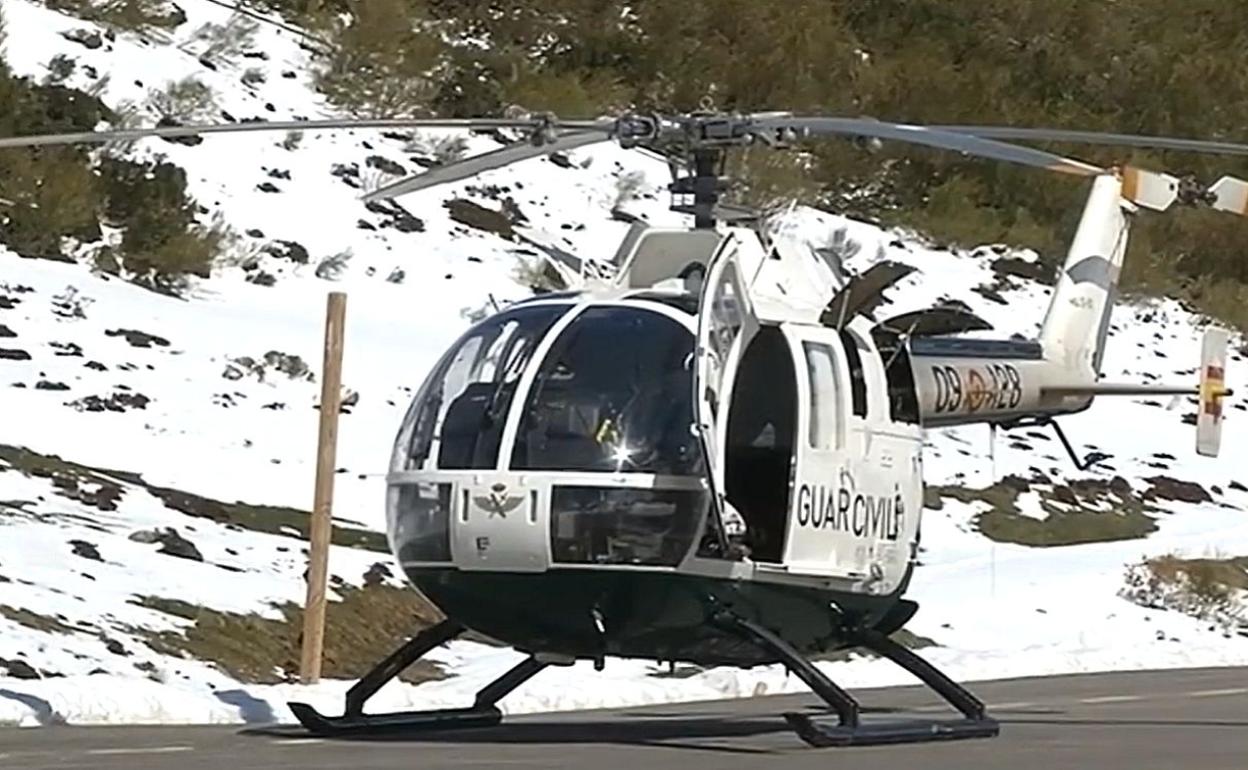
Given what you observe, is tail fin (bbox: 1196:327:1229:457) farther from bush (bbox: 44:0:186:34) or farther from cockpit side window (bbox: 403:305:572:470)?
bush (bbox: 44:0:186:34)

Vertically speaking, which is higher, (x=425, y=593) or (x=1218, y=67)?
(x=1218, y=67)

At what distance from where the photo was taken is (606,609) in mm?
13664

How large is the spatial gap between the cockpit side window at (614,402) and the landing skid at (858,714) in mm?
1026

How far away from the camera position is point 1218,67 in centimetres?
5441

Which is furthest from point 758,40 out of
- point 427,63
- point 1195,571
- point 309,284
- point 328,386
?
point 328,386

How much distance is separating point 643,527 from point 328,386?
4.68 m

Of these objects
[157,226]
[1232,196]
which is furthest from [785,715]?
[157,226]

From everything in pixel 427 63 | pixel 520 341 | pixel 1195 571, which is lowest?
pixel 1195 571

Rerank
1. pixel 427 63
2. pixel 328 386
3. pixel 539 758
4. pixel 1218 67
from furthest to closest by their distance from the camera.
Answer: pixel 1218 67 → pixel 427 63 → pixel 328 386 → pixel 539 758

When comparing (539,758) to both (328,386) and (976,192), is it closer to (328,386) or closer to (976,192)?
(328,386)

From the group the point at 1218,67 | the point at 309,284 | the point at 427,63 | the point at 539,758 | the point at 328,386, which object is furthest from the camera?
the point at 1218,67

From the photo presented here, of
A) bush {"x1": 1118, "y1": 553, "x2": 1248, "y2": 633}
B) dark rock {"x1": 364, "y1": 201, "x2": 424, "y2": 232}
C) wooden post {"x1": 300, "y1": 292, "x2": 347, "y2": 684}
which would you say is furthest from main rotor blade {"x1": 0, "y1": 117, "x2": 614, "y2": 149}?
dark rock {"x1": 364, "y1": 201, "x2": 424, "y2": 232}

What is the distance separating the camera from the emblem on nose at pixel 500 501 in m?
13.4

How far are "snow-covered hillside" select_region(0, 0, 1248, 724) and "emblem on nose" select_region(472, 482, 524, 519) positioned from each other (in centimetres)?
335
